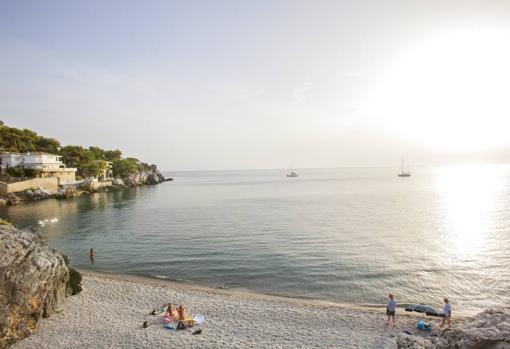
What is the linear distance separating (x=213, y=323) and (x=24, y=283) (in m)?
9.92

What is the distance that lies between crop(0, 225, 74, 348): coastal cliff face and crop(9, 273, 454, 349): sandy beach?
28.4 inches

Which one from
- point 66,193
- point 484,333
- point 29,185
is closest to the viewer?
point 484,333

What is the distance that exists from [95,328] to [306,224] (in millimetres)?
36886

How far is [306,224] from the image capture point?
49.4m

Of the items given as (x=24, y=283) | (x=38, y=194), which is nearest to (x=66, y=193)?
(x=38, y=194)

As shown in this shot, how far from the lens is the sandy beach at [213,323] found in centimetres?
1527

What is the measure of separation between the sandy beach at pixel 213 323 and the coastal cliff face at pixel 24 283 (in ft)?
2.37

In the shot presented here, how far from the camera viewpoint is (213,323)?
1747 centimetres

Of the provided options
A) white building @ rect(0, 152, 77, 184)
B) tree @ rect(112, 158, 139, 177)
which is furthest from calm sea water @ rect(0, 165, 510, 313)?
tree @ rect(112, 158, 139, 177)

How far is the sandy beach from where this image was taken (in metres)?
15.3

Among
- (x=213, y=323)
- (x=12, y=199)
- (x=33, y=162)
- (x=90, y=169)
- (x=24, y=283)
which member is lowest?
(x=213, y=323)

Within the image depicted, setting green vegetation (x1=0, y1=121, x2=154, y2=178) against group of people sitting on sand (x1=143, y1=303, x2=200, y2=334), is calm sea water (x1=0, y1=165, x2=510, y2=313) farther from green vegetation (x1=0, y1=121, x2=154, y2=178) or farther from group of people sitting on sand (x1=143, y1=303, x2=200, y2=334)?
green vegetation (x1=0, y1=121, x2=154, y2=178)

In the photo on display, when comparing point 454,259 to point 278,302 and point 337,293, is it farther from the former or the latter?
point 278,302

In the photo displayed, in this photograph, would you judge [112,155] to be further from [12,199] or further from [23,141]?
[12,199]
